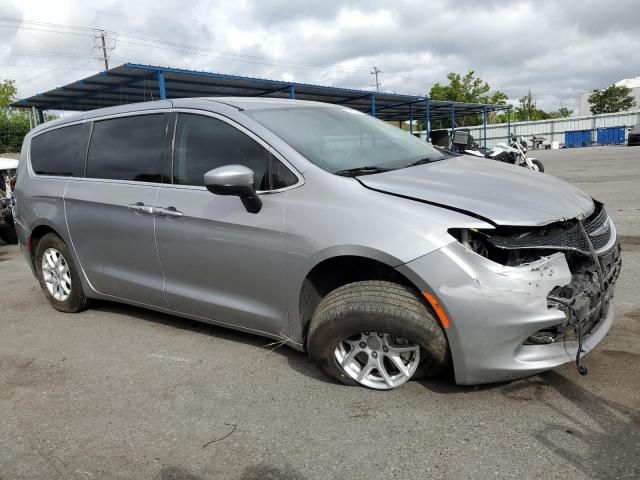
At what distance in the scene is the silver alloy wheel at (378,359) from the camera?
9.84ft

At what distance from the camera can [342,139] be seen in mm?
3766

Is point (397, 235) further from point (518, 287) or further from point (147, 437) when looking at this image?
point (147, 437)

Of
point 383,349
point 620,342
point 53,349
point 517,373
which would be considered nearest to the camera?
point 517,373

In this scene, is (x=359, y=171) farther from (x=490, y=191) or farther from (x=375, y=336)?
(x=375, y=336)

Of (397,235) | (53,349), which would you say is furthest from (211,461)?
(53,349)

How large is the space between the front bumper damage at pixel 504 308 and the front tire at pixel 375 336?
0.43 ft

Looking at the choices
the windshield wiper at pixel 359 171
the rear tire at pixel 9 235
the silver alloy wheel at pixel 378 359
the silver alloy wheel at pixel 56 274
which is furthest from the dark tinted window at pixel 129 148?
the rear tire at pixel 9 235

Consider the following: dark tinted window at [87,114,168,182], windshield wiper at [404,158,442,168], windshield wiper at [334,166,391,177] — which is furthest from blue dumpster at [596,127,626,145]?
dark tinted window at [87,114,168,182]

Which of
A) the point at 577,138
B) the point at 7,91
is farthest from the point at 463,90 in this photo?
the point at 7,91

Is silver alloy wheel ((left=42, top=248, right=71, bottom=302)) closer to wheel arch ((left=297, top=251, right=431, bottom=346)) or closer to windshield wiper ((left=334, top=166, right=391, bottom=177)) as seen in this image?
wheel arch ((left=297, top=251, right=431, bottom=346))

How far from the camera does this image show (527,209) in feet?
9.31

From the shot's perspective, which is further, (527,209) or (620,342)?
(620,342)

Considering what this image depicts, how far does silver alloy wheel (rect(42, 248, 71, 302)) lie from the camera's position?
15.9 feet

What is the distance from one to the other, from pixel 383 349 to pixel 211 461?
1052mm
